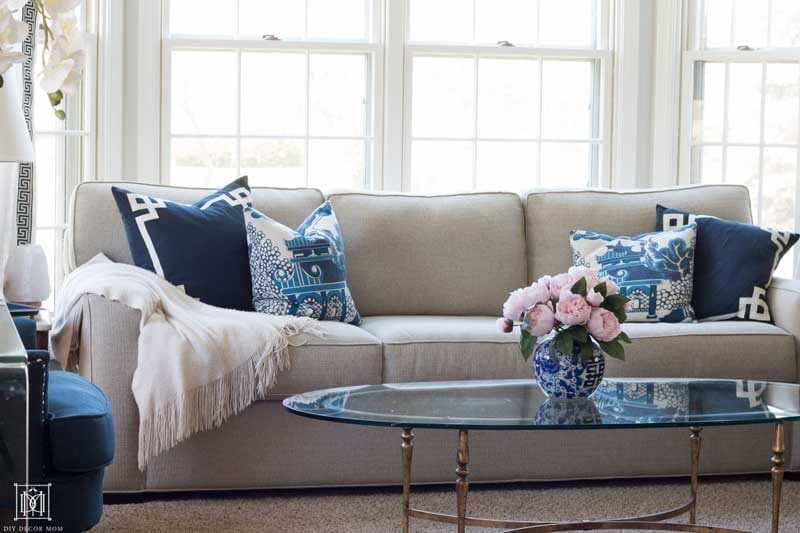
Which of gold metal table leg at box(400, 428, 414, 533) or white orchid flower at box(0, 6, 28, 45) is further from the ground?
white orchid flower at box(0, 6, 28, 45)

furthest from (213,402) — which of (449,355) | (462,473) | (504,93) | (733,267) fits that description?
(504,93)

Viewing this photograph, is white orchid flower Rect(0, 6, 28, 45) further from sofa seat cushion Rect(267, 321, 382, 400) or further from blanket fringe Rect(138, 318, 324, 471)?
sofa seat cushion Rect(267, 321, 382, 400)

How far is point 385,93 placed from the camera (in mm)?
4750

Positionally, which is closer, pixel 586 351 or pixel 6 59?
pixel 6 59

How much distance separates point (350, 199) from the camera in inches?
156

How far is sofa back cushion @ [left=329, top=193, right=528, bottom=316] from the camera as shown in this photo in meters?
3.87

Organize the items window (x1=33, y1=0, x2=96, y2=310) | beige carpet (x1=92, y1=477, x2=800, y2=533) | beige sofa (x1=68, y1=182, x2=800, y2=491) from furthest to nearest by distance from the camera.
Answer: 1. window (x1=33, y1=0, x2=96, y2=310)
2. beige sofa (x1=68, y1=182, x2=800, y2=491)
3. beige carpet (x1=92, y1=477, x2=800, y2=533)

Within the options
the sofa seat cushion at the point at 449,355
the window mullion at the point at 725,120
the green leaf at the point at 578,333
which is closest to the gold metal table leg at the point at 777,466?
the green leaf at the point at 578,333

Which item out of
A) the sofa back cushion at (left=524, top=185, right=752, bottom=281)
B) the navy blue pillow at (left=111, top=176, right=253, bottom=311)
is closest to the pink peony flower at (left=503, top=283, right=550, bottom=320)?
the navy blue pillow at (left=111, top=176, right=253, bottom=311)

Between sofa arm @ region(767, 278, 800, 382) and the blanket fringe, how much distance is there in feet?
5.66

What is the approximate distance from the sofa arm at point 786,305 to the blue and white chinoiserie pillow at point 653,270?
0.94 feet

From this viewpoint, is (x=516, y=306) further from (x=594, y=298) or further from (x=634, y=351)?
(x=634, y=351)

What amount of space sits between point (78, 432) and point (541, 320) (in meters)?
1.12

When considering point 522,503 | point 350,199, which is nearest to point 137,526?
point 522,503
